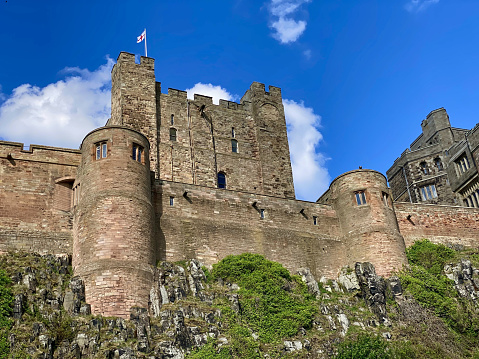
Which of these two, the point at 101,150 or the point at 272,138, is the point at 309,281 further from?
the point at 272,138

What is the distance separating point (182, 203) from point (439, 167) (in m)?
31.5

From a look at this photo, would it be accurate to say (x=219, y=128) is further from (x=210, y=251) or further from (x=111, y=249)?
(x=111, y=249)

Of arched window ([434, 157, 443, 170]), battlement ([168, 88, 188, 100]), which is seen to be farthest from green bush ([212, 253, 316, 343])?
arched window ([434, 157, 443, 170])

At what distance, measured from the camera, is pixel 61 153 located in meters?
35.8

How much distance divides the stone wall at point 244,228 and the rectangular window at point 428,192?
20147 mm

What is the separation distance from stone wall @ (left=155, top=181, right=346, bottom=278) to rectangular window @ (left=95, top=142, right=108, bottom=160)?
4.03m

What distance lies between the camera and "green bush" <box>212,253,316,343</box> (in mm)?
31359

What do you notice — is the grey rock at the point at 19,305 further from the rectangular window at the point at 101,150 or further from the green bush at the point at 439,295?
the green bush at the point at 439,295

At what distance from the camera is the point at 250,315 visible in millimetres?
31562

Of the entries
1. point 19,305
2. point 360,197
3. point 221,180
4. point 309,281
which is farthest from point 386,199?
point 19,305

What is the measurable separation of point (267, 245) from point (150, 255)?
8514mm

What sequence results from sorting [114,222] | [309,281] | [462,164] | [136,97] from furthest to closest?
[462,164], [136,97], [309,281], [114,222]

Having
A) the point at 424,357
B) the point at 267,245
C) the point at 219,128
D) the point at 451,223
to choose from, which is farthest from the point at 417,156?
the point at 424,357

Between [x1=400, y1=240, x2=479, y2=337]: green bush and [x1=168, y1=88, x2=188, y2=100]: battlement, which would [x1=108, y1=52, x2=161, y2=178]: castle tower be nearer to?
[x1=168, y1=88, x2=188, y2=100]: battlement
